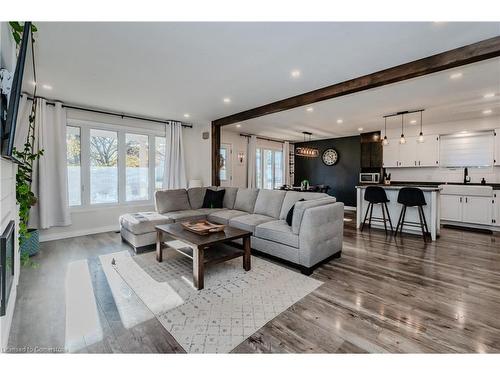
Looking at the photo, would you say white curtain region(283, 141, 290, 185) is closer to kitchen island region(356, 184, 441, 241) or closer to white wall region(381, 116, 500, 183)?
white wall region(381, 116, 500, 183)

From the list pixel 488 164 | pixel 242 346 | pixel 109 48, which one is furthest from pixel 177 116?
pixel 488 164

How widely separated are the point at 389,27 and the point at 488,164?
534 centimetres

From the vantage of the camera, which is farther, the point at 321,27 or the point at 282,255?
the point at 282,255

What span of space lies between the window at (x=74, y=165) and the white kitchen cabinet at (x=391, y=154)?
749 cm

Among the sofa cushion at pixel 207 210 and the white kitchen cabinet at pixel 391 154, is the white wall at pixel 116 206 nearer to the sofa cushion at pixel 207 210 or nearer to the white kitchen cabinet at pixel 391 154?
the sofa cushion at pixel 207 210

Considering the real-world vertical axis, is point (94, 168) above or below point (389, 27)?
below

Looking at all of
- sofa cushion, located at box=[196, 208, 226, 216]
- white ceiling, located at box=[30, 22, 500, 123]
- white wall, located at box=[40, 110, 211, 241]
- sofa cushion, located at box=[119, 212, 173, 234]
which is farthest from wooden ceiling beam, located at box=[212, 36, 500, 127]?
sofa cushion, located at box=[119, 212, 173, 234]

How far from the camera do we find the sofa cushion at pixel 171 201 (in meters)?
4.43

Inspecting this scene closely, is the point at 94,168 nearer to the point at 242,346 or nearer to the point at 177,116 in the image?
the point at 177,116

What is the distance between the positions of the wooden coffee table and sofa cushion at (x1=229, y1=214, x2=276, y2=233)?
0.51m

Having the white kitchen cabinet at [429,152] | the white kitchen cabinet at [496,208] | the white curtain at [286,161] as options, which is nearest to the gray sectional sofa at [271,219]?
the white kitchen cabinet at [496,208]

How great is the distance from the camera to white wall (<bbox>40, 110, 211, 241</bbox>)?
461cm

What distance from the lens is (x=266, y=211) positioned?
4.23 m

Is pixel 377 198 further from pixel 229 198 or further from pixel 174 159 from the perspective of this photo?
pixel 174 159
